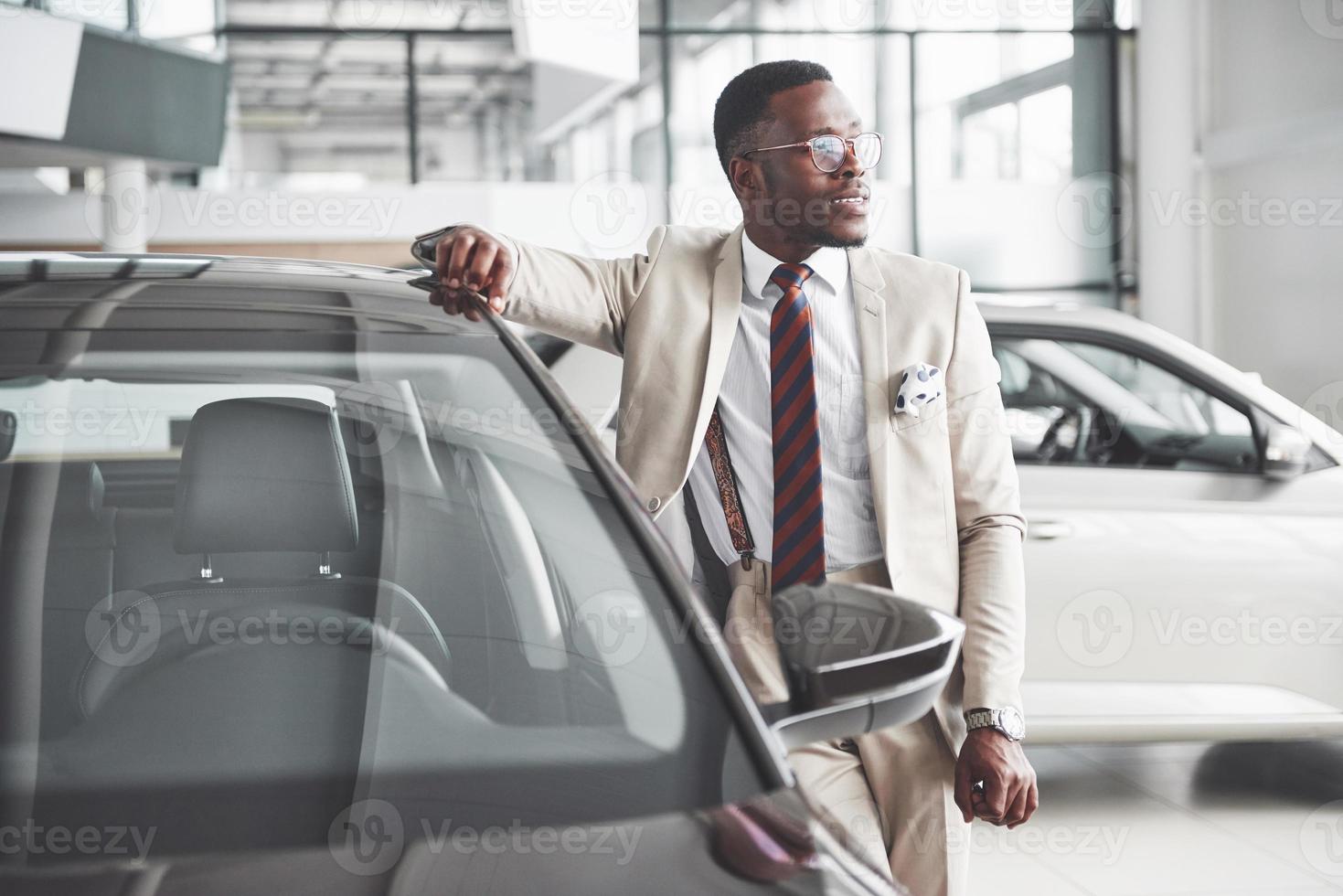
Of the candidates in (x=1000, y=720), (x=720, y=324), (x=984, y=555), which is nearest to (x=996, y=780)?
(x=1000, y=720)

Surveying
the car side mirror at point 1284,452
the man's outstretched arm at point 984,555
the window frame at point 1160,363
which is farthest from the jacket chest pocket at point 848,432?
the car side mirror at point 1284,452

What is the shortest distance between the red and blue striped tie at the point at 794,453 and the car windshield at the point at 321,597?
0.33 meters

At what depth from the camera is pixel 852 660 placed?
1100 millimetres

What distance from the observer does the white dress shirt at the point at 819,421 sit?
5.24ft

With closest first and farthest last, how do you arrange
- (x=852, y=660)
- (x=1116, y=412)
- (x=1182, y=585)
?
(x=852, y=660), (x=1182, y=585), (x=1116, y=412)

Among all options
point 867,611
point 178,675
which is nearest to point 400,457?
point 178,675

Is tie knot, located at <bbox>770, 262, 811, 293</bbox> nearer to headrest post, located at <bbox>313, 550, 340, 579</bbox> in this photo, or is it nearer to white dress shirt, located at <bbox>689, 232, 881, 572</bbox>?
white dress shirt, located at <bbox>689, 232, 881, 572</bbox>

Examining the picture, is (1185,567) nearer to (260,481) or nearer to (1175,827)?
(1175,827)

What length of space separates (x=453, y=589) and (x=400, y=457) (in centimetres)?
18

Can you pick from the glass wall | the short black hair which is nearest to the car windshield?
the short black hair

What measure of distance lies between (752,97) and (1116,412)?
2042 mm

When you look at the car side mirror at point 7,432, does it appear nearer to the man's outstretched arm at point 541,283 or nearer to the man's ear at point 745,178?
the man's outstretched arm at point 541,283

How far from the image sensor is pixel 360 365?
1.41 meters

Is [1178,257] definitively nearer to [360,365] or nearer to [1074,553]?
[1074,553]
